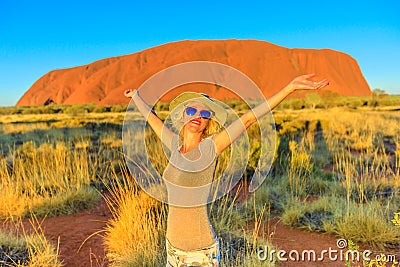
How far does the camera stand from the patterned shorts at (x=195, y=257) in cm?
187

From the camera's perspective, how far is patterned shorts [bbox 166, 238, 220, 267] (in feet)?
6.13

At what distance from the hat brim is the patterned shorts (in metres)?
0.74

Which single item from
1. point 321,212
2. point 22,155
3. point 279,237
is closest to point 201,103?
point 279,237

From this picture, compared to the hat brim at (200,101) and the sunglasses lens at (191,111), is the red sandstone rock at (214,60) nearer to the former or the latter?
the hat brim at (200,101)

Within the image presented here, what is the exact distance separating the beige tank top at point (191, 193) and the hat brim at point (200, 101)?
0.22m

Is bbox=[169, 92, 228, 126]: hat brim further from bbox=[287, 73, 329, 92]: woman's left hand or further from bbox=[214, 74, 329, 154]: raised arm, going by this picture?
bbox=[287, 73, 329, 92]: woman's left hand

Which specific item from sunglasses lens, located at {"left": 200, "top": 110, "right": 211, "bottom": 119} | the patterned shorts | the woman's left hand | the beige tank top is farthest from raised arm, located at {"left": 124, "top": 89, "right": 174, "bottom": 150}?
the woman's left hand

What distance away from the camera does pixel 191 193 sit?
1.81 metres

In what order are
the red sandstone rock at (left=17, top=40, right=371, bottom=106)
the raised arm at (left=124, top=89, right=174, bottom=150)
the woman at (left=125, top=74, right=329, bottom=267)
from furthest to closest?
the red sandstone rock at (left=17, top=40, right=371, bottom=106), the raised arm at (left=124, top=89, right=174, bottom=150), the woman at (left=125, top=74, right=329, bottom=267)

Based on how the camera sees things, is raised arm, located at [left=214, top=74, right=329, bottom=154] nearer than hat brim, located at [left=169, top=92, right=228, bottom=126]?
Yes

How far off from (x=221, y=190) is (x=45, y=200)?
102 inches

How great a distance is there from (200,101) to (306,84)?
59cm

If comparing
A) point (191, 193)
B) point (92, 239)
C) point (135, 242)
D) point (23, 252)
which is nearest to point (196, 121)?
point (191, 193)

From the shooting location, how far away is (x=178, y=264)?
1.91 meters
